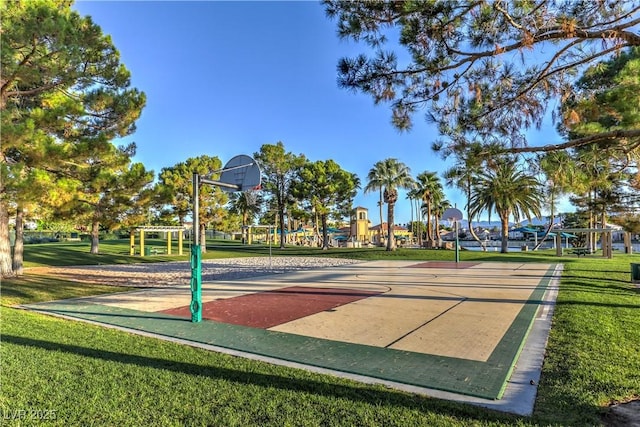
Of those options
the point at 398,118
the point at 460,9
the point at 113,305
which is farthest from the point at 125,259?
the point at 460,9

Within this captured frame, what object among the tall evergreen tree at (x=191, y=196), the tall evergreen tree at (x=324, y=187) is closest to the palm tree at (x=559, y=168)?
the tall evergreen tree at (x=191, y=196)

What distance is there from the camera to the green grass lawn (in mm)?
3221

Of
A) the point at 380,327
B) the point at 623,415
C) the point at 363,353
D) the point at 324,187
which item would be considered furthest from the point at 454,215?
the point at 623,415

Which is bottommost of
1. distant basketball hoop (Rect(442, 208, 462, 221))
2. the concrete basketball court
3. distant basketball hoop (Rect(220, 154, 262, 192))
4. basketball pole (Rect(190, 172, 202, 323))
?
the concrete basketball court

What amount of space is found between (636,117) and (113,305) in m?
10.5

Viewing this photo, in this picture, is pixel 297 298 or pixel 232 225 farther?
pixel 232 225

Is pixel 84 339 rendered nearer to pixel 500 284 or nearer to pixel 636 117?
pixel 636 117

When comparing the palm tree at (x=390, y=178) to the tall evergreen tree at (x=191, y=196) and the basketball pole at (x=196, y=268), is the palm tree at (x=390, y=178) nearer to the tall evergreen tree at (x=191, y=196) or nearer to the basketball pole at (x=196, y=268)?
the tall evergreen tree at (x=191, y=196)

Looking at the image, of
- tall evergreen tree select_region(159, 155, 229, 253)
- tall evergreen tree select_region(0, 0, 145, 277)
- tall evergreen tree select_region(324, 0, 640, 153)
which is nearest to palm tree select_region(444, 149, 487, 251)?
tall evergreen tree select_region(324, 0, 640, 153)

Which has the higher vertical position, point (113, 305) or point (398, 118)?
point (398, 118)

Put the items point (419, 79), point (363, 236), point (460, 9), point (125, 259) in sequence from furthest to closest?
point (363, 236)
point (125, 259)
point (419, 79)
point (460, 9)

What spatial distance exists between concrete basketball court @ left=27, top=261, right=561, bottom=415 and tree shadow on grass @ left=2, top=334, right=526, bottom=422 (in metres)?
0.24

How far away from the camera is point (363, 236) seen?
5775 cm

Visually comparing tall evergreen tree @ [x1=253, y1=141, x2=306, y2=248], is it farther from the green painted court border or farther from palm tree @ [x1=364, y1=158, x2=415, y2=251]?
the green painted court border
